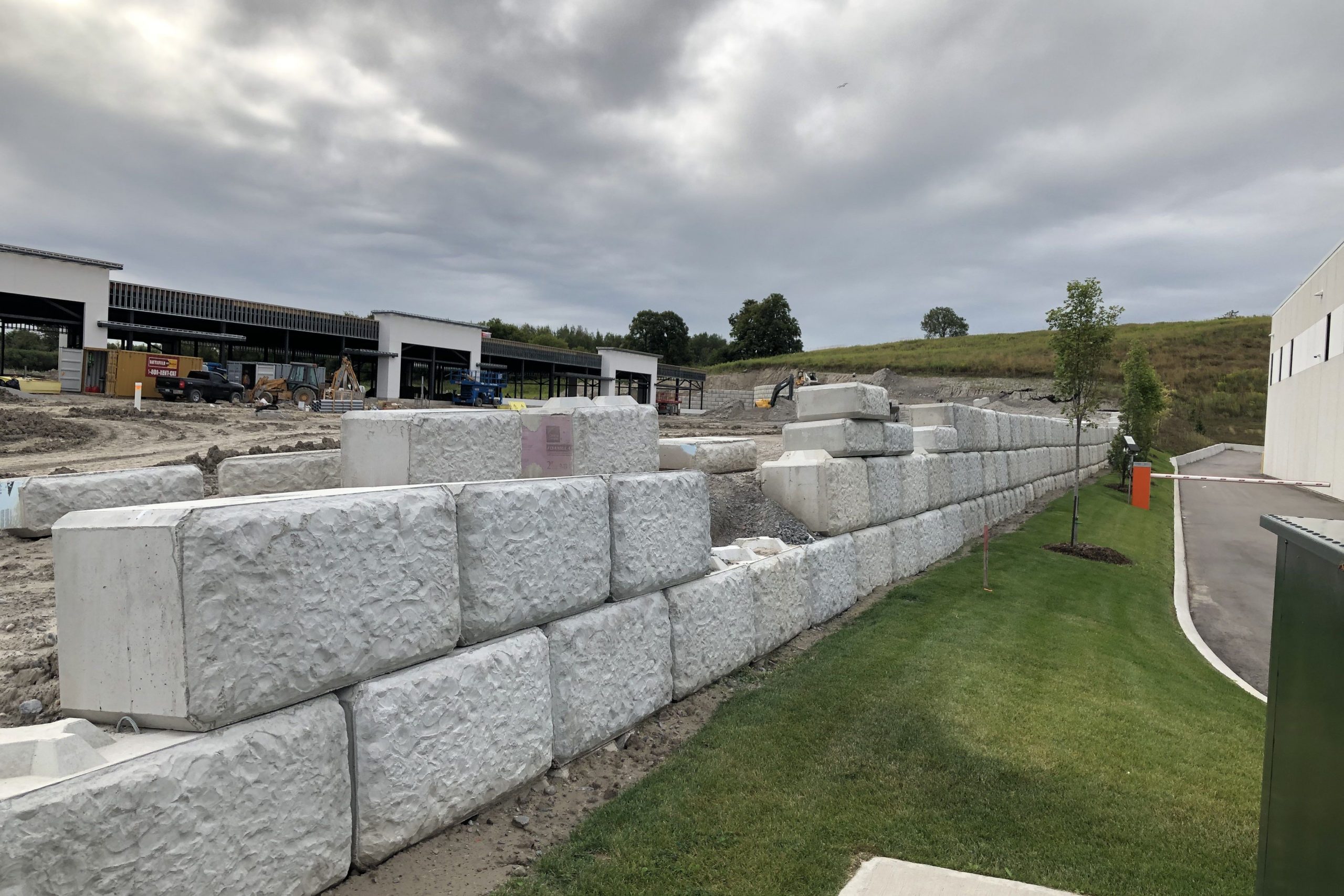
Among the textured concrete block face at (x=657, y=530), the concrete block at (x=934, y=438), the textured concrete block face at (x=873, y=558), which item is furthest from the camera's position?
the concrete block at (x=934, y=438)

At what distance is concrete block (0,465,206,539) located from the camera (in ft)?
14.7

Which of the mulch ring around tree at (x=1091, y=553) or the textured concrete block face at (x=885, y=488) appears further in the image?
the mulch ring around tree at (x=1091, y=553)

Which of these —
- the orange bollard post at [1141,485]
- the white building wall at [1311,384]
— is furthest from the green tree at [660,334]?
the orange bollard post at [1141,485]

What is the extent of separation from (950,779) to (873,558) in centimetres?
430

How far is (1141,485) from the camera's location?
18422 mm

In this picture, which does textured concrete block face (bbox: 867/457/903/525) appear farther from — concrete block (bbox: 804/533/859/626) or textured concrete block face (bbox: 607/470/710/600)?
textured concrete block face (bbox: 607/470/710/600)

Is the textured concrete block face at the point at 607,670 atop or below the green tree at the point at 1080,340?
below

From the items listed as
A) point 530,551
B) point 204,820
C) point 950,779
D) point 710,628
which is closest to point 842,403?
point 710,628

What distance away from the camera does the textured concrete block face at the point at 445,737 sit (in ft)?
8.70

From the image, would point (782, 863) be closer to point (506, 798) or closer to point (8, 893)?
point (506, 798)

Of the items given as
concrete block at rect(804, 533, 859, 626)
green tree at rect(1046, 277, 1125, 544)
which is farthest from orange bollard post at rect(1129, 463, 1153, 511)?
concrete block at rect(804, 533, 859, 626)

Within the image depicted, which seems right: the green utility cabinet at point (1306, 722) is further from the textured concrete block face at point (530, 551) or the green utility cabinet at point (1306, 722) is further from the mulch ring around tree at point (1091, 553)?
the mulch ring around tree at point (1091, 553)

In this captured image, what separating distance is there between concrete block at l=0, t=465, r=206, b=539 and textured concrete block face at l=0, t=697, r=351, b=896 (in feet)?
9.36

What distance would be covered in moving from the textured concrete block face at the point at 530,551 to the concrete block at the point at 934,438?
745cm
